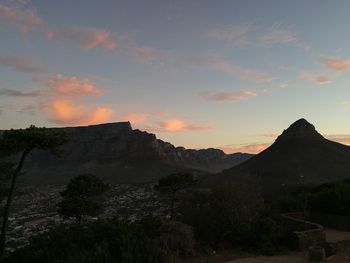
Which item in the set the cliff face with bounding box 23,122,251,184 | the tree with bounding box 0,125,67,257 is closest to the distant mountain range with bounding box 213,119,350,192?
the cliff face with bounding box 23,122,251,184

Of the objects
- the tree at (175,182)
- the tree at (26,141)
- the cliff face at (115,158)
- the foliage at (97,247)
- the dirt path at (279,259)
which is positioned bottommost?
the dirt path at (279,259)

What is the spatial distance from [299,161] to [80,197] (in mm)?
55070

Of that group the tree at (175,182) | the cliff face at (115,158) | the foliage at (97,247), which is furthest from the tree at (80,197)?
the cliff face at (115,158)

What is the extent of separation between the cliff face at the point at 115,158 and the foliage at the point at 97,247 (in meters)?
101

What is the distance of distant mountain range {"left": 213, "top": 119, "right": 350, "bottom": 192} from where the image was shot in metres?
68.6

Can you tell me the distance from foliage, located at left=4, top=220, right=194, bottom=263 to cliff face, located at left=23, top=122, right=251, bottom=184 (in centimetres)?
10056

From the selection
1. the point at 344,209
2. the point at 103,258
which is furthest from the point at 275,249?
the point at 103,258

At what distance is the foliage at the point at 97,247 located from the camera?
11.4m

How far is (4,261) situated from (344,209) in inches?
724

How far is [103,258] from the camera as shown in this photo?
37.1 ft

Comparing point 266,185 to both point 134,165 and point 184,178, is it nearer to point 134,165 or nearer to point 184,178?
point 184,178

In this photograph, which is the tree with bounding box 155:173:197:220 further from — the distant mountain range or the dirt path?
the distant mountain range

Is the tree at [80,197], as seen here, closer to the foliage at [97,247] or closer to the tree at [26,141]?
the tree at [26,141]

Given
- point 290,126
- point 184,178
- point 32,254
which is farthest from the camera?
point 290,126
